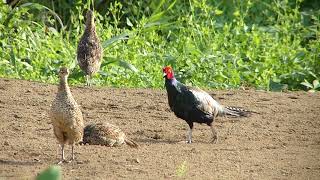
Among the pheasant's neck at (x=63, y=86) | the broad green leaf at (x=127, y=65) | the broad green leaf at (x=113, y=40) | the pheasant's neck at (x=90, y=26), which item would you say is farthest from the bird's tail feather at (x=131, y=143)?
the broad green leaf at (x=113, y=40)

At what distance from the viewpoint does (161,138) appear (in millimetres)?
9398

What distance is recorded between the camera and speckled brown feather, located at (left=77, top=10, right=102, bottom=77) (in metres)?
12.0

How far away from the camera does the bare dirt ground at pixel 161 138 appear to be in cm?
779

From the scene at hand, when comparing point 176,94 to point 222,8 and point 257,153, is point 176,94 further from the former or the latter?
point 222,8

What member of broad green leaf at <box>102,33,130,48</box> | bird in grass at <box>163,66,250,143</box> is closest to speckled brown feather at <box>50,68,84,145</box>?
bird in grass at <box>163,66,250,143</box>

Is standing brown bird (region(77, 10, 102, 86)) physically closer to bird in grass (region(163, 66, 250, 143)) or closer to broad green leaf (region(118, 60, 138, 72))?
broad green leaf (region(118, 60, 138, 72))

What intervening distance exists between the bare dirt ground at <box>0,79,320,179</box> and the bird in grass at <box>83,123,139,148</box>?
0.32ft

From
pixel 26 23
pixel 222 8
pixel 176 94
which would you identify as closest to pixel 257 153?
pixel 176 94

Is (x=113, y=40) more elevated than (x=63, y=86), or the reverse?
(x=63, y=86)

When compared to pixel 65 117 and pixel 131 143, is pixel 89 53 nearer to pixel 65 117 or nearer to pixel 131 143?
pixel 131 143

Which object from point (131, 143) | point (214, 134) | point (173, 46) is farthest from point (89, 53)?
point (131, 143)

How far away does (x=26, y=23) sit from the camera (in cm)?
1383

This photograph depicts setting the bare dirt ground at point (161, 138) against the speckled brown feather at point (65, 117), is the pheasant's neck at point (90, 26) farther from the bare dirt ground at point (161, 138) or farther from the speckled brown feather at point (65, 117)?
the speckled brown feather at point (65, 117)

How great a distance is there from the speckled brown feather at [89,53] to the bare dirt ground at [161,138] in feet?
1.53
